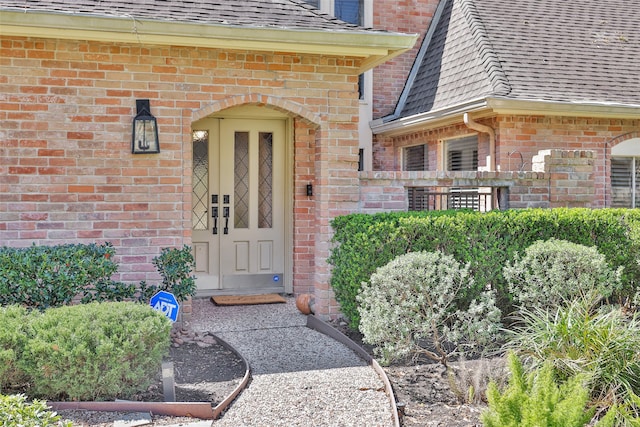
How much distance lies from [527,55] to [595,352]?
6.99m

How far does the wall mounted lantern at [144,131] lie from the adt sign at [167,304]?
170cm

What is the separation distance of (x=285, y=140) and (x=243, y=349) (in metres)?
3.67

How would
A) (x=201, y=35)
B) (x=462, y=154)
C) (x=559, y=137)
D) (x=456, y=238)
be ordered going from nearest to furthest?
(x=456, y=238)
(x=201, y=35)
(x=559, y=137)
(x=462, y=154)

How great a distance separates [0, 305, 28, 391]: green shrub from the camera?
4.70 meters

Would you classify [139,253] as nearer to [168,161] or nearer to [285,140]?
[168,161]

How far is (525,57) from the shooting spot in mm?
10750

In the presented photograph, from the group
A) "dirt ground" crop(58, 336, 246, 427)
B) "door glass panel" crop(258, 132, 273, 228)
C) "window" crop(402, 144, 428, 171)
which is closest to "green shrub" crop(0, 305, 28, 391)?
"dirt ground" crop(58, 336, 246, 427)

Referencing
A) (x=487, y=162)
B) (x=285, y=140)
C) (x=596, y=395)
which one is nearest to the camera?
(x=596, y=395)

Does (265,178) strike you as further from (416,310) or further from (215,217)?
(416,310)

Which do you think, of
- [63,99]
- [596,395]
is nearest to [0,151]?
[63,99]

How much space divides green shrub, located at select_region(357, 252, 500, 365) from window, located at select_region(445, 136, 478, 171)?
4.93 metres

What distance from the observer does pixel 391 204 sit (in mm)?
7980

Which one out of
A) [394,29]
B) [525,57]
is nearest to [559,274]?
[525,57]

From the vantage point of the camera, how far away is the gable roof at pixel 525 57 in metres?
9.99
